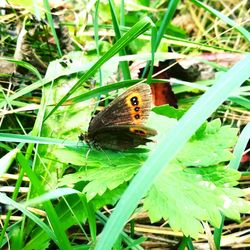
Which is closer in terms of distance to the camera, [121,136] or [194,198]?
[194,198]

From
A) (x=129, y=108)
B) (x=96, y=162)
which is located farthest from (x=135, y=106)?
(x=96, y=162)

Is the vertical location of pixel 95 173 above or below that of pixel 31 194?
above

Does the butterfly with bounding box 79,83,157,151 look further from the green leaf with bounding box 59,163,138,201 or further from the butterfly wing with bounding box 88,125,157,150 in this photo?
the green leaf with bounding box 59,163,138,201

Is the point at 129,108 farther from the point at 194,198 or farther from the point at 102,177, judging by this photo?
the point at 194,198

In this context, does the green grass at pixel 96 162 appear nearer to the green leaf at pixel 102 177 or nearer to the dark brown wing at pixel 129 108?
the green leaf at pixel 102 177

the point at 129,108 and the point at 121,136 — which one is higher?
the point at 129,108

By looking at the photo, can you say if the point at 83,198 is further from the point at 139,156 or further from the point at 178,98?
the point at 178,98

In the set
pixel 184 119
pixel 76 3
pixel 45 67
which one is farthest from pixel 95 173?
pixel 76 3
